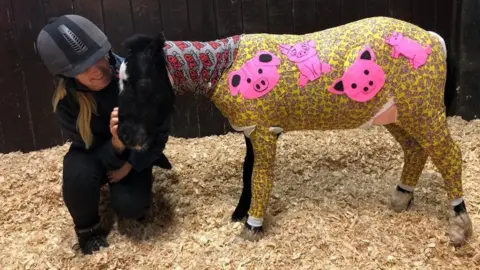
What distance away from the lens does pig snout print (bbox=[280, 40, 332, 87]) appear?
1.58 meters

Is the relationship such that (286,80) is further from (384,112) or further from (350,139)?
(350,139)

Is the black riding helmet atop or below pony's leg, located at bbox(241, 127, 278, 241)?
atop

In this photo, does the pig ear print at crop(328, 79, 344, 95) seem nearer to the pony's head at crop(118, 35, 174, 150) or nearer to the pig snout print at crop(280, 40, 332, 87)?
the pig snout print at crop(280, 40, 332, 87)

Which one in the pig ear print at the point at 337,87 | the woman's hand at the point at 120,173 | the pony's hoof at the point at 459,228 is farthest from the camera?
the woman's hand at the point at 120,173

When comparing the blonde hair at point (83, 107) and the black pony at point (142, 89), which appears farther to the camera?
the blonde hair at point (83, 107)

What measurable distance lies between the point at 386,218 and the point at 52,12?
1.81 metres

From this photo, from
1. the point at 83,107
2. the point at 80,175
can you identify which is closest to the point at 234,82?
the point at 83,107

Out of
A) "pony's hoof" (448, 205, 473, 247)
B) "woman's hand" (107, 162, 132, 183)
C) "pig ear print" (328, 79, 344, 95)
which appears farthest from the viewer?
"woman's hand" (107, 162, 132, 183)

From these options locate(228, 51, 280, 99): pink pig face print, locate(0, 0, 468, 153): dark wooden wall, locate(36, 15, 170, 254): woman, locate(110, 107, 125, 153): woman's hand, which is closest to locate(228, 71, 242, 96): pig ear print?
locate(228, 51, 280, 99): pink pig face print

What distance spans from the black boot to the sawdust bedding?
37mm

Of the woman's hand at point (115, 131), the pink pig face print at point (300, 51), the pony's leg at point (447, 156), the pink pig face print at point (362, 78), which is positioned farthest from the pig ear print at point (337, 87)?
the woman's hand at point (115, 131)

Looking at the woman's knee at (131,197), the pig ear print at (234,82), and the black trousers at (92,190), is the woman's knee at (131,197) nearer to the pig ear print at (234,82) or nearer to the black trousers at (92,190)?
the black trousers at (92,190)

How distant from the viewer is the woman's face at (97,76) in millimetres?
1600

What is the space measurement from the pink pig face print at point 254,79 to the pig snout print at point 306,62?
7 centimetres
